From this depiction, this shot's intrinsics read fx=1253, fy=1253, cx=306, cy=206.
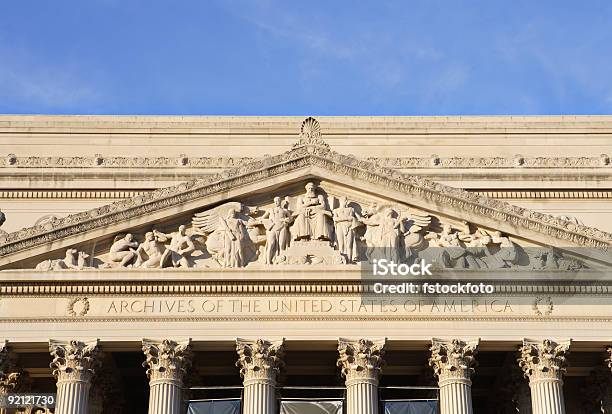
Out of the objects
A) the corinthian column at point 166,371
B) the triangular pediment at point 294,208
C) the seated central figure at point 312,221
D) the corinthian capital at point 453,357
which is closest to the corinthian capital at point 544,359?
the corinthian capital at point 453,357

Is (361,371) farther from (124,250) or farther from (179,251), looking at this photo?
(124,250)

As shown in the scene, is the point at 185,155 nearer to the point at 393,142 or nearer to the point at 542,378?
the point at 393,142

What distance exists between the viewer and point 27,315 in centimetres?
4116

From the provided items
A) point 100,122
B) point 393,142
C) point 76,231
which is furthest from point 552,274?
point 100,122

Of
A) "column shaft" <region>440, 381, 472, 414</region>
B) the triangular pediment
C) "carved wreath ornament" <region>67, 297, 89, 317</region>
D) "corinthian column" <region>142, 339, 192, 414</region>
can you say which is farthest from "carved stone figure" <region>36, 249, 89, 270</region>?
"column shaft" <region>440, 381, 472, 414</region>

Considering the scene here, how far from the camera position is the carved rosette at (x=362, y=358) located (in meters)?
40.2

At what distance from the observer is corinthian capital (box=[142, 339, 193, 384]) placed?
4022cm

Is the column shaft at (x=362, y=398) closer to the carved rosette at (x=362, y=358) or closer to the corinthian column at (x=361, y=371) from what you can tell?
the corinthian column at (x=361, y=371)

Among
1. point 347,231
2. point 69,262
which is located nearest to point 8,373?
point 69,262

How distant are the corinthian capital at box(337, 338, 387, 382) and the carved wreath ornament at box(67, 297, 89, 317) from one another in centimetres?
844

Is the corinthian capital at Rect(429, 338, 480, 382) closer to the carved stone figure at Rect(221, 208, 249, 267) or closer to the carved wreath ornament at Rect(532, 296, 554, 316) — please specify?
the carved wreath ornament at Rect(532, 296, 554, 316)

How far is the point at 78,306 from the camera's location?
41.2 m

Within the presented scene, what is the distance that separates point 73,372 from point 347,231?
10.1 m

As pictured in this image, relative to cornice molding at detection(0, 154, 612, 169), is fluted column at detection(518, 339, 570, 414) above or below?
below
